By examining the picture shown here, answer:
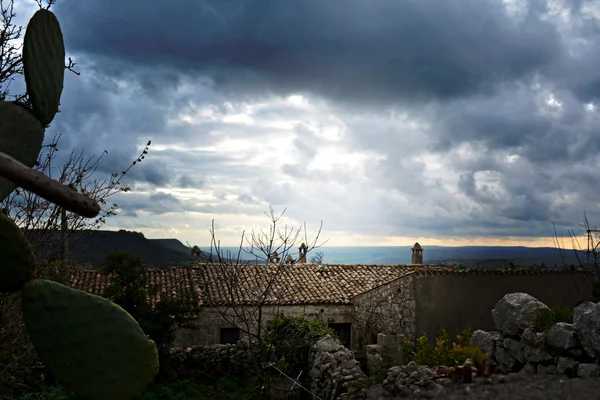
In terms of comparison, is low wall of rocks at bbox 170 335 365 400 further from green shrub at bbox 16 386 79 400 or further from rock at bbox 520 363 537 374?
rock at bbox 520 363 537 374

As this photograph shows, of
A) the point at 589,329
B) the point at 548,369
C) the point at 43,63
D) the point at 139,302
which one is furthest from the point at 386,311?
the point at 43,63

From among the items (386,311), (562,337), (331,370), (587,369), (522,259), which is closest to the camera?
(587,369)

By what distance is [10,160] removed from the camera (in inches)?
93.4

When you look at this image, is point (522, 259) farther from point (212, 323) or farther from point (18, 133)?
point (18, 133)

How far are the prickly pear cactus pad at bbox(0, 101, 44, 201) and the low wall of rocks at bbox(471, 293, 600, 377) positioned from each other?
4.20 metres

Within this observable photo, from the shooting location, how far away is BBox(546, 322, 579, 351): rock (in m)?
6.04

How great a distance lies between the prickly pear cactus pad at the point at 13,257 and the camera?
3.02 meters

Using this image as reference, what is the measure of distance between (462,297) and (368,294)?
9.45 feet

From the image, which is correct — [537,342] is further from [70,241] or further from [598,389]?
[70,241]

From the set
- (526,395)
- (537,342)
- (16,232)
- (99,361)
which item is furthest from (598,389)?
(537,342)

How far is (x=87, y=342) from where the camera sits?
3273mm

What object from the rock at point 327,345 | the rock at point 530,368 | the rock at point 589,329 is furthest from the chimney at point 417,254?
the rock at point 589,329

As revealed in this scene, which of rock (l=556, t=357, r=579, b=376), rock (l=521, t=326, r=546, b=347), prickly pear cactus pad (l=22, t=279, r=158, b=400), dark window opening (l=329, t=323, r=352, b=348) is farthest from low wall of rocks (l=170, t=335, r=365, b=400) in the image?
prickly pear cactus pad (l=22, t=279, r=158, b=400)

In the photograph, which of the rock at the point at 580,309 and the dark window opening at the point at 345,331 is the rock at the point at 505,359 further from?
the dark window opening at the point at 345,331
